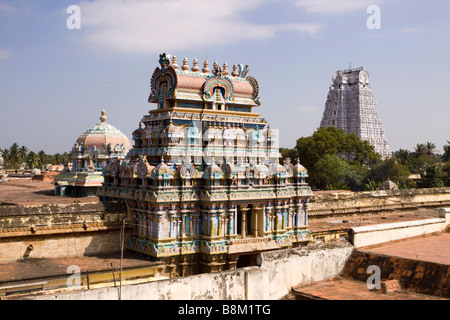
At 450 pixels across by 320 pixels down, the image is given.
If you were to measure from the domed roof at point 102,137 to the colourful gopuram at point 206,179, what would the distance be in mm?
16449

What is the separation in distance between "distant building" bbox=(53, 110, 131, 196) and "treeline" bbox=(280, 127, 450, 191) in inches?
1045

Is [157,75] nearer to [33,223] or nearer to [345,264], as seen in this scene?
[33,223]

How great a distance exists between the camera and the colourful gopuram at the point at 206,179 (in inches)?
719

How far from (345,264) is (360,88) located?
6949 centimetres

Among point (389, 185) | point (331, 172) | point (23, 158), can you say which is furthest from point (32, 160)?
point (389, 185)

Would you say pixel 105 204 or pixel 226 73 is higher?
pixel 226 73

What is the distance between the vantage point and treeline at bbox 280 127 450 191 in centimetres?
5844

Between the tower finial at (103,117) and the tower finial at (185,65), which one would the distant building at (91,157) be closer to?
the tower finial at (103,117)

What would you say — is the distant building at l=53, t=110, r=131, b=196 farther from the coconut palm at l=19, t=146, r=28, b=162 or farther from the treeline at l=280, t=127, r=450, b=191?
the coconut palm at l=19, t=146, r=28, b=162

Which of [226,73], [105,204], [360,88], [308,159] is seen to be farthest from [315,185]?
[105,204]

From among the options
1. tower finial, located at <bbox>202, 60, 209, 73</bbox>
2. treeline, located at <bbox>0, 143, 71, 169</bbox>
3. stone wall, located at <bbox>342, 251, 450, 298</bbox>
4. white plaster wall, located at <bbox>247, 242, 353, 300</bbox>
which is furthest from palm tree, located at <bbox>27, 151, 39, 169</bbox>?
stone wall, located at <bbox>342, 251, 450, 298</bbox>
